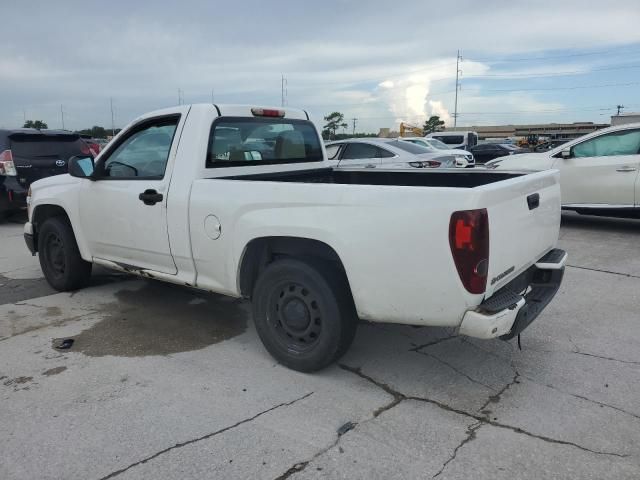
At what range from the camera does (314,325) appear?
11.8 feet

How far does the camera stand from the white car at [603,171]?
852cm

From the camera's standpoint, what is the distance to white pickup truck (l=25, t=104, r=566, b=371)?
9.86 feet

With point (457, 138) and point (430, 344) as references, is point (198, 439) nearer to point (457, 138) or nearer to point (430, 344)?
point (430, 344)

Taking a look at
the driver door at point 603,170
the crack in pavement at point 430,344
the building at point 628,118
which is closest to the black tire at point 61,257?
the crack in pavement at point 430,344

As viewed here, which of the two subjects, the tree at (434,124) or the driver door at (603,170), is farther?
the tree at (434,124)

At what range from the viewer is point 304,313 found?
3602mm

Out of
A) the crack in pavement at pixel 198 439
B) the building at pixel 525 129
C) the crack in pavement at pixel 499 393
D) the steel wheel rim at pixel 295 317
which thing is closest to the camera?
the crack in pavement at pixel 198 439

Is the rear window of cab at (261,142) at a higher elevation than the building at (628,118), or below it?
below

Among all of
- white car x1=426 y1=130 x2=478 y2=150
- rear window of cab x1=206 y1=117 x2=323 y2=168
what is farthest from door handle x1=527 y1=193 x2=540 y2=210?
white car x1=426 y1=130 x2=478 y2=150

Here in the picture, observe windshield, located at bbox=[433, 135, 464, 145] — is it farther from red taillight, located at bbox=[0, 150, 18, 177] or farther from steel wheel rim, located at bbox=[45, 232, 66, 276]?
steel wheel rim, located at bbox=[45, 232, 66, 276]

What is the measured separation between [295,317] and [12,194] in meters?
8.41

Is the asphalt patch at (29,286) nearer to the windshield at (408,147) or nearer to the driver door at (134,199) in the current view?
the driver door at (134,199)

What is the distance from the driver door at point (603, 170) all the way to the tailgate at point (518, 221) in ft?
17.6

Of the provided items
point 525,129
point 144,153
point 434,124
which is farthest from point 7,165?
point 525,129
